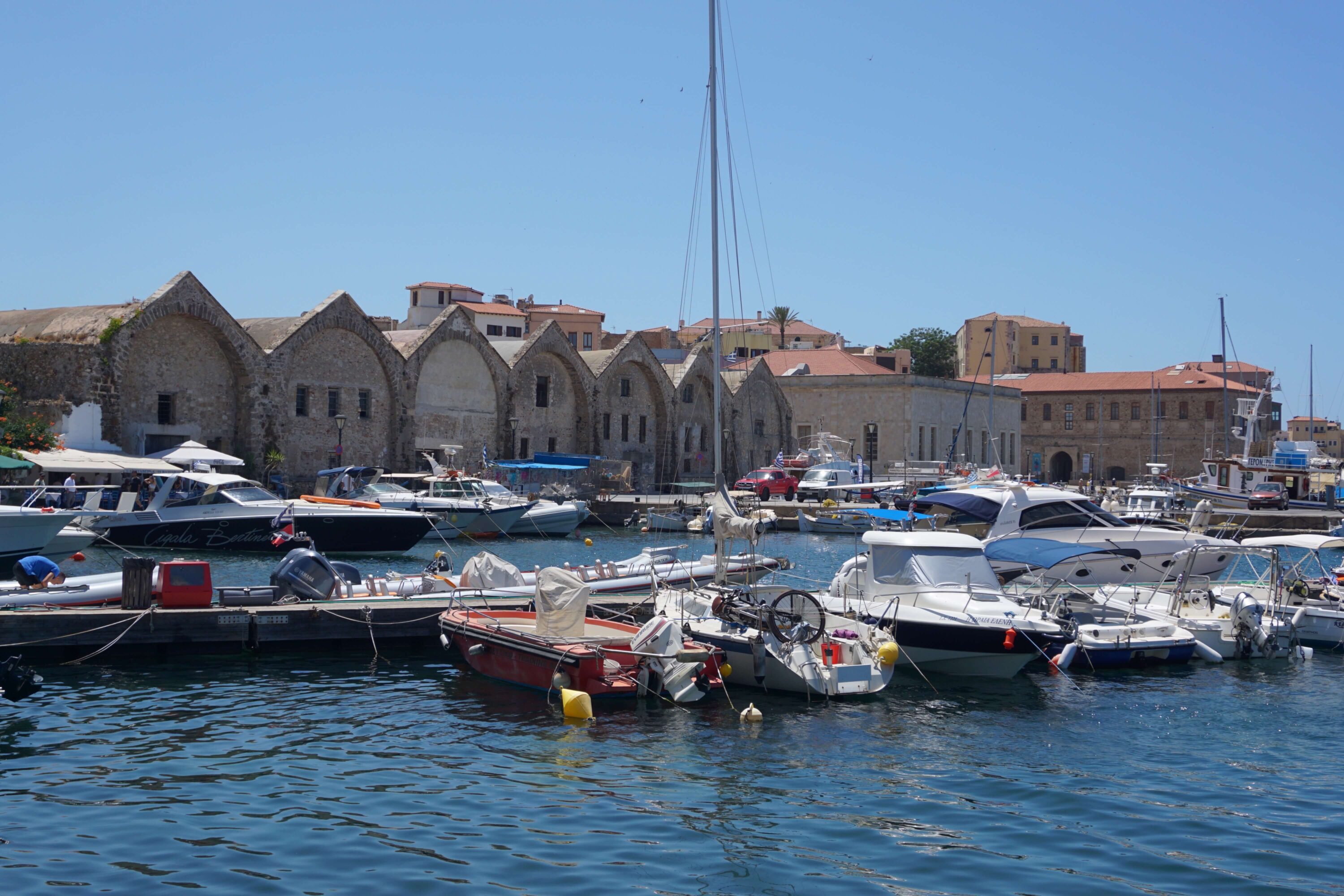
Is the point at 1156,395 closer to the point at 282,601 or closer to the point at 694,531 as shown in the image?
the point at 694,531

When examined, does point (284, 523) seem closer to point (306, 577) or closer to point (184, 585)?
point (306, 577)

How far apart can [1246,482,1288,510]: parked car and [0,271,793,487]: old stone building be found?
75.7ft

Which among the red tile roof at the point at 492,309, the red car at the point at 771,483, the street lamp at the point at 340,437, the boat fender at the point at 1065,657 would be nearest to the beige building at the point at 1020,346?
the red tile roof at the point at 492,309

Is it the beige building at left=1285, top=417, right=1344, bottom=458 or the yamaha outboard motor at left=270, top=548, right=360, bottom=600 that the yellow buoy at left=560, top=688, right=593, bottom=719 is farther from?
the beige building at left=1285, top=417, right=1344, bottom=458

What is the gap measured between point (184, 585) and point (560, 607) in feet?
20.3

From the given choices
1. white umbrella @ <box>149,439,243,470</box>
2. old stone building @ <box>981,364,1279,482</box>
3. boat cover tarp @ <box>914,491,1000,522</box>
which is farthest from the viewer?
old stone building @ <box>981,364,1279,482</box>

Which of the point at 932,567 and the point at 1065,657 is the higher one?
the point at 932,567

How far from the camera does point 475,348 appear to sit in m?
52.3

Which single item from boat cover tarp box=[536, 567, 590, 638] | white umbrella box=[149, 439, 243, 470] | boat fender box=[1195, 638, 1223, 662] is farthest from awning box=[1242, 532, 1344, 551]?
white umbrella box=[149, 439, 243, 470]

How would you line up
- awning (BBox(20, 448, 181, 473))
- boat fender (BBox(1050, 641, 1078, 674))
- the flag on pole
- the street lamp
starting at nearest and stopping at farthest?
boat fender (BBox(1050, 641, 1078, 674)) < the flag on pole < awning (BBox(20, 448, 181, 473)) < the street lamp

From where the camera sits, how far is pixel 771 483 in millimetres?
58281

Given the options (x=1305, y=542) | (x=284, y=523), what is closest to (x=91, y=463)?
(x=284, y=523)

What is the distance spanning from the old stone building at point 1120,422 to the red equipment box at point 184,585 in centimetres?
7586

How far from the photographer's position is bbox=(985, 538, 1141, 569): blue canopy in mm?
21797
